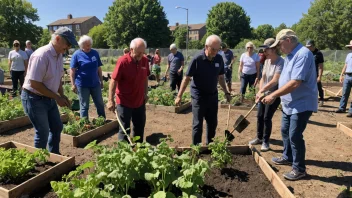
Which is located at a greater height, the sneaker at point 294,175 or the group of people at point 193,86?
the group of people at point 193,86

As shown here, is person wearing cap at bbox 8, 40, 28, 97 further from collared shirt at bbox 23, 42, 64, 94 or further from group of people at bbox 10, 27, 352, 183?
collared shirt at bbox 23, 42, 64, 94

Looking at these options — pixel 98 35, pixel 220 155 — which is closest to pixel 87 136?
pixel 220 155

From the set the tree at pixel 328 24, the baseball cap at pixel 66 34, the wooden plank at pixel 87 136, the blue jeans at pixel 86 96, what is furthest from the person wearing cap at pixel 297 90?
the tree at pixel 328 24

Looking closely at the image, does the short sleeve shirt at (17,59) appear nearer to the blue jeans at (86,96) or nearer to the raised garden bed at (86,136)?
the blue jeans at (86,96)

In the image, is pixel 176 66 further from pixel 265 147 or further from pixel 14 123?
pixel 14 123

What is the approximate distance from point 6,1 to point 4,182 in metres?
51.3

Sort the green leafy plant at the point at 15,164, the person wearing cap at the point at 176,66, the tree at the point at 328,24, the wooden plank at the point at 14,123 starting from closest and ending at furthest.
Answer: the green leafy plant at the point at 15,164 → the wooden plank at the point at 14,123 → the person wearing cap at the point at 176,66 → the tree at the point at 328,24

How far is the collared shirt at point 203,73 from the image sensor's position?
4273mm

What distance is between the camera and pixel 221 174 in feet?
11.9

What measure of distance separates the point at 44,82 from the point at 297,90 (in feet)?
11.2

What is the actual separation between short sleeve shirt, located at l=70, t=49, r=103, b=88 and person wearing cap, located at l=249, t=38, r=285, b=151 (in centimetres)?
341

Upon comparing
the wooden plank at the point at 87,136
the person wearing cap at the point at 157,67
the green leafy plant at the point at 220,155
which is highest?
the person wearing cap at the point at 157,67

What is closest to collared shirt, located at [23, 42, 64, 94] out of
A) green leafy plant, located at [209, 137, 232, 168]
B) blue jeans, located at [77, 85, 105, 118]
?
blue jeans, located at [77, 85, 105, 118]

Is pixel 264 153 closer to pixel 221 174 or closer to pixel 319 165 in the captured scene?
pixel 319 165
